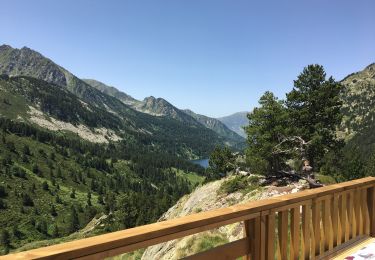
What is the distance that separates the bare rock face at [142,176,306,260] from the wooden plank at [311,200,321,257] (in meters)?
10.7

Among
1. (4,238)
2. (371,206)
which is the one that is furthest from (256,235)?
(4,238)

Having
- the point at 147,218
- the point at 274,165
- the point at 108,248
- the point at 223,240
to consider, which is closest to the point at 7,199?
the point at 147,218

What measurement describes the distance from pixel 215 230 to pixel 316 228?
13.5 metres

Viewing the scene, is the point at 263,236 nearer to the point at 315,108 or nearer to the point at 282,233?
the point at 282,233

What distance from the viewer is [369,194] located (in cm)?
835

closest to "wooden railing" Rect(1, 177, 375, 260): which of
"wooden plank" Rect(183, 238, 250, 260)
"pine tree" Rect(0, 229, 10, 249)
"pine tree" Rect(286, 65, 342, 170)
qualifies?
"wooden plank" Rect(183, 238, 250, 260)

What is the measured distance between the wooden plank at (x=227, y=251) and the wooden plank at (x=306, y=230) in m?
1.49

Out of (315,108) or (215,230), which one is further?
(315,108)

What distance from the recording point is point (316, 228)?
6.64m

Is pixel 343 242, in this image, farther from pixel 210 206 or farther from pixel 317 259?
pixel 210 206

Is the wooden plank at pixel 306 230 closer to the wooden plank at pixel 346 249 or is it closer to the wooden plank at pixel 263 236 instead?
the wooden plank at pixel 346 249

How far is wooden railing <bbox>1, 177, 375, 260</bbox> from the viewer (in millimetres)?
3713

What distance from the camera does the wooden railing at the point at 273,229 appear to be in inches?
146

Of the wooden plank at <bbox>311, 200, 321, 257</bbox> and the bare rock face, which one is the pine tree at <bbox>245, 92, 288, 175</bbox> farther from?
the wooden plank at <bbox>311, 200, 321, 257</bbox>
